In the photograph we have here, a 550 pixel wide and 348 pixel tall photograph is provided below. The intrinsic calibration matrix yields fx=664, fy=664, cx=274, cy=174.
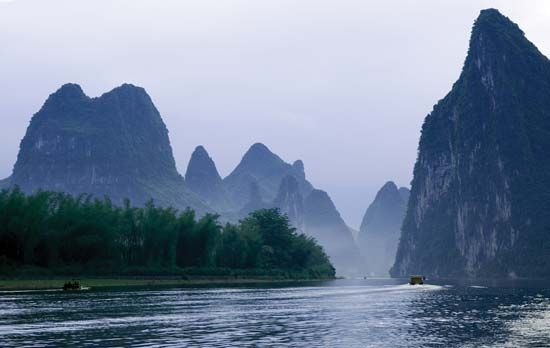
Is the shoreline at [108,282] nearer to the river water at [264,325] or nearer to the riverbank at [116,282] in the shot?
the riverbank at [116,282]

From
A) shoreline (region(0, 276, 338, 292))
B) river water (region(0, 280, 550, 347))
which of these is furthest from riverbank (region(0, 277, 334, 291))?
river water (region(0, 280, 550, 347))

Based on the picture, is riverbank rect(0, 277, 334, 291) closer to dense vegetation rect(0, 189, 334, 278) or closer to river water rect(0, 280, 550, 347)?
dense vegetation rect(0, 189, 334, 278)

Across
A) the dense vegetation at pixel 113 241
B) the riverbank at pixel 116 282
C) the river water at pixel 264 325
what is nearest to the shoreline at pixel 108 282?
the riverbank at pixel 116 282

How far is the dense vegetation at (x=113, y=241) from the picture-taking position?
76.8 metres

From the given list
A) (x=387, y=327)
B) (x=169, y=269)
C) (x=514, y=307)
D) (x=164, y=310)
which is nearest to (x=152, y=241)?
(x=169, y=269)

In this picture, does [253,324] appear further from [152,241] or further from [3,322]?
[152,241]

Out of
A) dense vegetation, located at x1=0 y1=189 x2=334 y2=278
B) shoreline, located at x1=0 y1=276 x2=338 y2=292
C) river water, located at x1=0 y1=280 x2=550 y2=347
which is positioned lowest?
river water, located at x1=0 y1=280 x2=550 y2=347

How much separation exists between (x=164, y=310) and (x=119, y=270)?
45.2 m

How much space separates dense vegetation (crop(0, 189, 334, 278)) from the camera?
76.8 metres

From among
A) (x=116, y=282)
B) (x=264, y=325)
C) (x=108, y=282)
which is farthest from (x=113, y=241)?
(x=264, y=325)

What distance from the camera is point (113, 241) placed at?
9212 centimetres

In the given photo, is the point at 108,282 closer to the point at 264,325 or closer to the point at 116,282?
the point at 116,282

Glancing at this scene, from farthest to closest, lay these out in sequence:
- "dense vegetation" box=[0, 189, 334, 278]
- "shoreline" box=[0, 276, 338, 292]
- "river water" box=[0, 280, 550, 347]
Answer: "dense vegetation" box=[0, 189, 334, 278] → "shoreline" box=[0, 276, 338, 292] → "river water" box=[0, 280, 550, 347]

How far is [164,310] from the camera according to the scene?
46750mm
